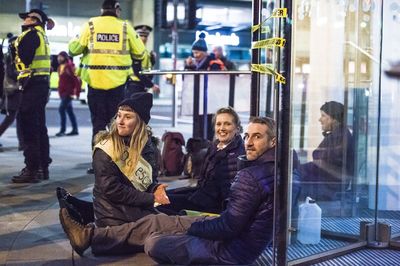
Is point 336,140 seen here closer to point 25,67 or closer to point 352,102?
point 352,102

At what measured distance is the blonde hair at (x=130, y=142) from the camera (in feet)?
16.6

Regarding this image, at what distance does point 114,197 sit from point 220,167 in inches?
42.3

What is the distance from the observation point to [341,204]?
5734 millimetres

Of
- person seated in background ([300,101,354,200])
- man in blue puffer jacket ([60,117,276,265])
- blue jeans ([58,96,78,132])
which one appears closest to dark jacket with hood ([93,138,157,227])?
man in blue puffer jacket ([60,117,276,265])

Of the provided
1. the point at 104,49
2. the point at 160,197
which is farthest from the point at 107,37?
the point at 160,197

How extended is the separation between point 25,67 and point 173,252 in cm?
393

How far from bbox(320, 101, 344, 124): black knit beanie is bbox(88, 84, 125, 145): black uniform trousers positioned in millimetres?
3220

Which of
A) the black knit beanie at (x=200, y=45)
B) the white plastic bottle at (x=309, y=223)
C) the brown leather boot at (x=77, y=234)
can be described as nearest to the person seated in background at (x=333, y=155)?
the white plastic bottle at (x=309, y=223)

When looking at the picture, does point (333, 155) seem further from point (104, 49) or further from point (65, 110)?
point (65, 110)

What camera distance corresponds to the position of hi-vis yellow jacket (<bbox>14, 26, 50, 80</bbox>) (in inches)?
310

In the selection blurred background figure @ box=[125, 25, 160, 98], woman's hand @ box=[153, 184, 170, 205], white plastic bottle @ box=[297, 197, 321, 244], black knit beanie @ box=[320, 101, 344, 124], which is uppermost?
blurred background figure @ box=[125, 25, 160, 98]

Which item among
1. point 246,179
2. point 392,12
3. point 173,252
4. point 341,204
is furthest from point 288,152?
point 392,12

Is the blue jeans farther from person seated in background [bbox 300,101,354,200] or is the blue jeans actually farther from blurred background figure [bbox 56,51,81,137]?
person seated in background [bbox 300,101,354,200]

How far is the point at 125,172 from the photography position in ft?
16.7
